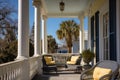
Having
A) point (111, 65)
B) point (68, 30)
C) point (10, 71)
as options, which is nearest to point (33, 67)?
point (111, 65)

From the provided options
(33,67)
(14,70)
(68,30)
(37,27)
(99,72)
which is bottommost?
(33,67)

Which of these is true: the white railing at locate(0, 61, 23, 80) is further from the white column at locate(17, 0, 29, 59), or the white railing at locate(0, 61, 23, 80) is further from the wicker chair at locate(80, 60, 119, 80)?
the wicker chair at locate(80, 60, 119, 80)

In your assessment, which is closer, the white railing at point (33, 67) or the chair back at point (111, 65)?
the chair back at point (111, 65)

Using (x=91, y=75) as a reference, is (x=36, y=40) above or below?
above

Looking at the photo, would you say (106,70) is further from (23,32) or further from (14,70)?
(23,32)

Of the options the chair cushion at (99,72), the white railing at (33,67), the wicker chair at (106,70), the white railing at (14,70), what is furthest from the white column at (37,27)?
the chair cushion at (99,72)

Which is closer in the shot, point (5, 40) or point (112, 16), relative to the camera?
point (112, 16)

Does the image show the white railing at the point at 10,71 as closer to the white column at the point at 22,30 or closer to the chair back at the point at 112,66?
the white column at the point at 22,30

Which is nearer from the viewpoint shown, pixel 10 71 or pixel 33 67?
pixel 10 71

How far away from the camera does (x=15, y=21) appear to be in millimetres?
23266

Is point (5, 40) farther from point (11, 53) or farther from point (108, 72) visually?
point (108, 72)

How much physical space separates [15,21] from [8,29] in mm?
1188

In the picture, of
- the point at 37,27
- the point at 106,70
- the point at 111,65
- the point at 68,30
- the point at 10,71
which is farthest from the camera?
the point at 68,30

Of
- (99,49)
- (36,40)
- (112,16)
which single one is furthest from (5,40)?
(112,16)
